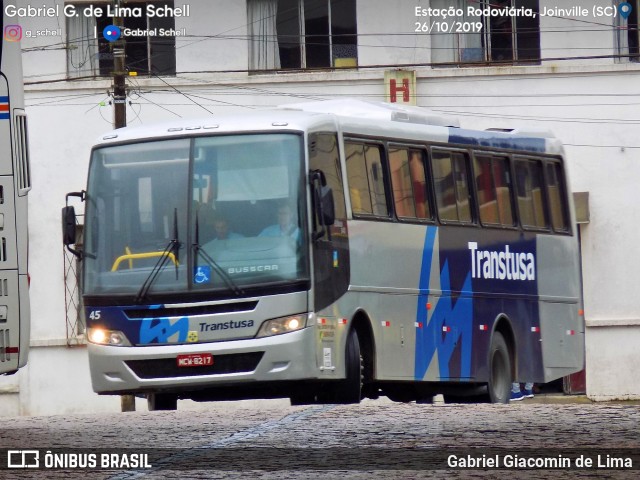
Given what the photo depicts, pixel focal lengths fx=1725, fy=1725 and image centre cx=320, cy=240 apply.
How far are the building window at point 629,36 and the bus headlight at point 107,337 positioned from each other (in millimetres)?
18195

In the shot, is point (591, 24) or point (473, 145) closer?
point (473, 145)

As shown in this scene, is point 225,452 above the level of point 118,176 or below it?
below

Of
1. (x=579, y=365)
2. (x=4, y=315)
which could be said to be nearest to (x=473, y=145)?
(x=579, y=365)

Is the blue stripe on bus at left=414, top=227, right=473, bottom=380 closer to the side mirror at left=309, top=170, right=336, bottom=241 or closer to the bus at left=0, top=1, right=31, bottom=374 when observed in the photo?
the side mirror at left=309, top=170, right=336, bottom=241

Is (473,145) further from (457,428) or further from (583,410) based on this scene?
(457,428)

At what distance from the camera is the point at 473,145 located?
832 inches

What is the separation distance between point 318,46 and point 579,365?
12.0 metres

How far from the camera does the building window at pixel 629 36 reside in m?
32.8

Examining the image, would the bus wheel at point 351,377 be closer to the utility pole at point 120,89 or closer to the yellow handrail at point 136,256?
the yellow handrail at point 136,256

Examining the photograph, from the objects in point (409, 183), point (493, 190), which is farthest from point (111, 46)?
point (409, 183)

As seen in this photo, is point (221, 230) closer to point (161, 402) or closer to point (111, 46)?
point (161, 402)

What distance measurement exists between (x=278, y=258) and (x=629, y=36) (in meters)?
18.2

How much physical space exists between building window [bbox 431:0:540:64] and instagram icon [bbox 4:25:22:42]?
17.4m

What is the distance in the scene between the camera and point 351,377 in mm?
17281
